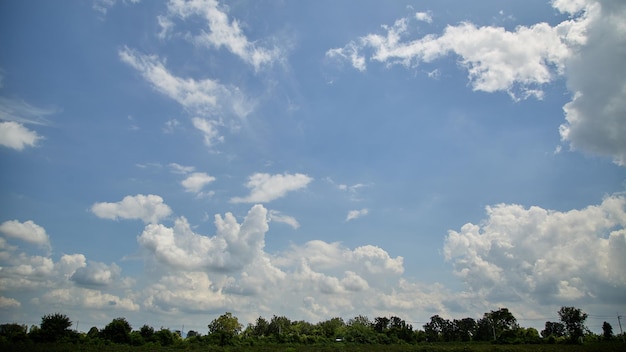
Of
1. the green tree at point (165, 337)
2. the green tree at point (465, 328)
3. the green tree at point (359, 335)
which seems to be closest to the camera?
the green tree at point (165, 337)

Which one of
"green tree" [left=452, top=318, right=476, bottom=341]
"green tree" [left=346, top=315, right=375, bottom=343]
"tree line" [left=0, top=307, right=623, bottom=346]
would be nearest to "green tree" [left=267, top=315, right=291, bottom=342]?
"tree line" [left=0, top=307, right=623, bottom=346]

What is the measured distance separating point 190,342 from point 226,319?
167ft

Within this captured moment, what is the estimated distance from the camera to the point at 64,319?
73.8 meters

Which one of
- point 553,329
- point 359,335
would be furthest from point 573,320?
point 359,335

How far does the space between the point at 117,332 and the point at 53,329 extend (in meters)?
10.7

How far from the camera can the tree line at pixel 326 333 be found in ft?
239

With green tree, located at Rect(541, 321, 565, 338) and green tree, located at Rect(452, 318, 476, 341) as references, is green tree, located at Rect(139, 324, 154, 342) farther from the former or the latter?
green tree, located at Rect(541, 321, 565, 338)

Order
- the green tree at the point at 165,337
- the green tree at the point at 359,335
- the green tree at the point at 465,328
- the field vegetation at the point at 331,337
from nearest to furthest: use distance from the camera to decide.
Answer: the field vegetation at the point at 331,337
the green tree at the point at 165,337
the green tree at the point at 359,335
the green tree at the point at 465,328

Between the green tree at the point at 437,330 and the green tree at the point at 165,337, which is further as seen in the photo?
the green tree at the point at 437,330

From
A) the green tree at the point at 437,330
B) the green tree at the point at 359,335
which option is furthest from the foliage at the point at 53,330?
the green tree at the point at 437,330

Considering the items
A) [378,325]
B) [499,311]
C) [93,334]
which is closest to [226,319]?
[378,325]

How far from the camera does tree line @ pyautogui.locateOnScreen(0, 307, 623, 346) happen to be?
239 ft

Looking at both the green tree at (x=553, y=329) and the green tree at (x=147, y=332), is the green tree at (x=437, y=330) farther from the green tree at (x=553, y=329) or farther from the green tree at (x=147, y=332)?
the green tree at (x=147, y=332)

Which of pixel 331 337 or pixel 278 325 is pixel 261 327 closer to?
pixel 278 325
